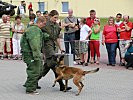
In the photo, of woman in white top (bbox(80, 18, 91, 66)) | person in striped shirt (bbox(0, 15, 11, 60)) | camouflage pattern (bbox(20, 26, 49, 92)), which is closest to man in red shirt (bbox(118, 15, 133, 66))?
woman in white top (bbox(80, 18, 91, 66))

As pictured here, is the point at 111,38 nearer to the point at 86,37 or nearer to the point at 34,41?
the point at 86,37

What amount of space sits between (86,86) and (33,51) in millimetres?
2057

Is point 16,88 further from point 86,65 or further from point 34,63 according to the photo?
point 86,65

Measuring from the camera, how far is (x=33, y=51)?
970 cm

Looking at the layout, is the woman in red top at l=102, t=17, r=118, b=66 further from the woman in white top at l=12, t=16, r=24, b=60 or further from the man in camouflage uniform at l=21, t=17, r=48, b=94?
the man in camouflage uniform at l=21, t=17, r=48, b=94

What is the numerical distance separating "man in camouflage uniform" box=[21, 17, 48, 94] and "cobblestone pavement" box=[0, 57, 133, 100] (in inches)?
13.2

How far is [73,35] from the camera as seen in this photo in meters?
14.8

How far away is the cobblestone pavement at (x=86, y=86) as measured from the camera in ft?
32.2

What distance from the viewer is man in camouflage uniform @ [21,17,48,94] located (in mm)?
9688

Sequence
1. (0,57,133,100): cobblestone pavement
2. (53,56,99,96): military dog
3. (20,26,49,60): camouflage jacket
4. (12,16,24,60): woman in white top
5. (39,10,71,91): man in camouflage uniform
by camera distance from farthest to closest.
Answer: (12,16,24,60): woman in white top → (39,10,71,91): man in camouflage uniform → (53,56,99,96): military dog → (0,57,133,100): cobblestone pavement → (20,26,49,60): camouflage jacket

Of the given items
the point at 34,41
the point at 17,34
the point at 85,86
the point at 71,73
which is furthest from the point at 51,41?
the point at 17,34

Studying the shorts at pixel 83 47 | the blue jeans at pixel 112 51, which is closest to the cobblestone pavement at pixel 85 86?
the blue jeans at pixel 112 51

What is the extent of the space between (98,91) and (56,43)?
1.53 meters

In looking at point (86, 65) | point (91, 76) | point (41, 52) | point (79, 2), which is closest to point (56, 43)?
point (41, 52)
